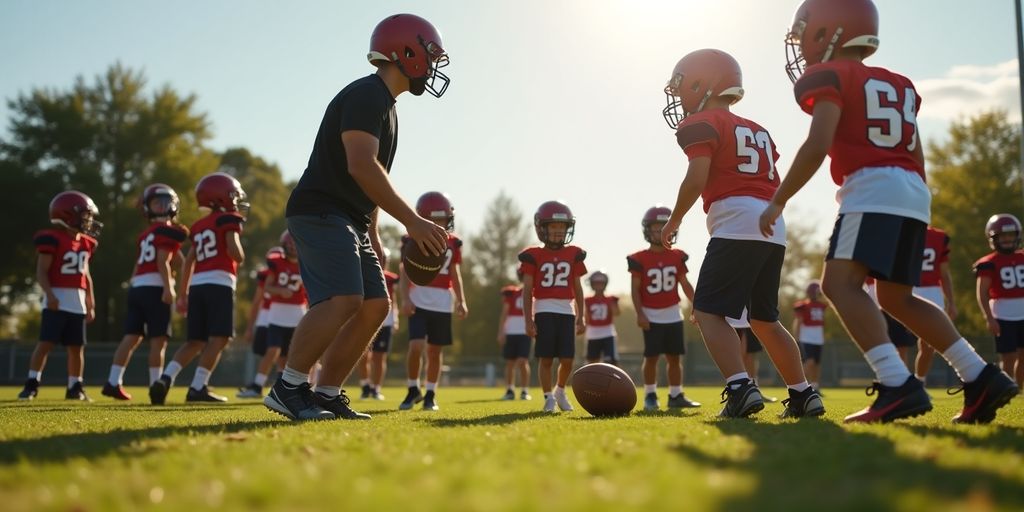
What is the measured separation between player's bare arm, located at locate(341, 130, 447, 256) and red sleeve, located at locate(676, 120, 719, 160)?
1.88 metres

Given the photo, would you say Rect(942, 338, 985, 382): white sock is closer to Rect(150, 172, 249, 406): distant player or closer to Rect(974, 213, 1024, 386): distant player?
Rect(150, 172, 249, 406): distant player

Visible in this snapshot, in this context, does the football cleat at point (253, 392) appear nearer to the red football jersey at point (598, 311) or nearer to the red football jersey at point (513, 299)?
the red football jersey at point (513, 299)

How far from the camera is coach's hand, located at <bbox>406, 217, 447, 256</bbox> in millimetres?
5203

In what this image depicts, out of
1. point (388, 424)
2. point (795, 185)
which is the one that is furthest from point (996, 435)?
point (388, 424)

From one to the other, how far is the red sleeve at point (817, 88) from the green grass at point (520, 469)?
186 centimetres

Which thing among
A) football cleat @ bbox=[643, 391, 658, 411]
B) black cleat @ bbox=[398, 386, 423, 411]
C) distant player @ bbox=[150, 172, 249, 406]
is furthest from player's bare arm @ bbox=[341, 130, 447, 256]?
football cleat @ bbox=[643, 391, 658, 411]

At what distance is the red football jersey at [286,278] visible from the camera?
13.8 m

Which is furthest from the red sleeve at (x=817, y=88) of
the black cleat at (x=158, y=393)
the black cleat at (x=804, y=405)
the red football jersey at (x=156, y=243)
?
the red football jersey at (x=156, y=243)

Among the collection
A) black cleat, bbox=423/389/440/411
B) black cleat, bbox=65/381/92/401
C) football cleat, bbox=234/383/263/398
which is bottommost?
football cleat, bbox=234/383/263/398

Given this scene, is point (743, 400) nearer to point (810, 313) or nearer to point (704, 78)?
point (704, 78)

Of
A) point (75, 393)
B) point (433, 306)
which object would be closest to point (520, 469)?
point (433, 306)

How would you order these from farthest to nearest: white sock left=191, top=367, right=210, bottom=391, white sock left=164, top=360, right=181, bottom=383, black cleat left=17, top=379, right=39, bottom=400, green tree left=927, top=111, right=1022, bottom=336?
green tree left=927, top=111, right=1022, bottom=336
black cleat left=17, top=379, right=39, bottom=400
white sock left=191, top=367, right=210, bottom=391
white sock left=164, top=360, right=181, bottom=383

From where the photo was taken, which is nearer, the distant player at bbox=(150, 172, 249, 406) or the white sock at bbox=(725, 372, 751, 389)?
the white sock at bbox=(725, 372, 751, 389)

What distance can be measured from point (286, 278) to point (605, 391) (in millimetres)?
8552
